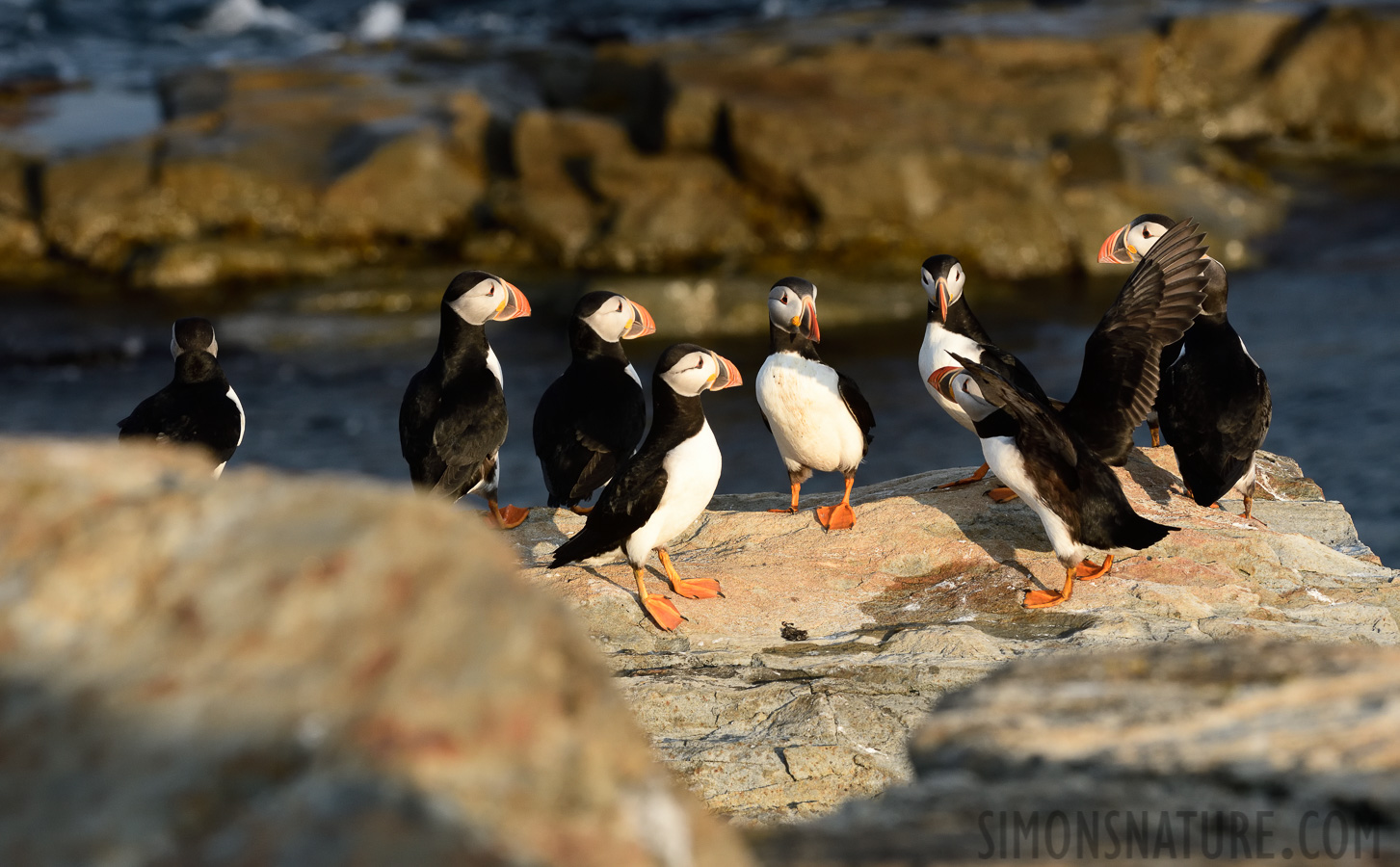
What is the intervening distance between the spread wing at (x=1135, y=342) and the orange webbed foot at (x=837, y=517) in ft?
3.41

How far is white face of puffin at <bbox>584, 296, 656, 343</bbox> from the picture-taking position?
6862mm

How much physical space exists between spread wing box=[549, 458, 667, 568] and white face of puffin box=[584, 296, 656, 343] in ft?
5.59

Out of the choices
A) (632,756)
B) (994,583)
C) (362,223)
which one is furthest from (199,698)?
(362,223)

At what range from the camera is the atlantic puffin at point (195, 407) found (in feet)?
20.9

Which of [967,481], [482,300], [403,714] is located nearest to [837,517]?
[967,481]

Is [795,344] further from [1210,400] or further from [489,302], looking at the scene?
[1210,400]

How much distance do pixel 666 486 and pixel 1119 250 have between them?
285cm

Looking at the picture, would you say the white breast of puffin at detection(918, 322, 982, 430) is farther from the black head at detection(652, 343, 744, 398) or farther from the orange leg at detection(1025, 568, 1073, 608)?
the black head at detection(652, 343, 744, 398)

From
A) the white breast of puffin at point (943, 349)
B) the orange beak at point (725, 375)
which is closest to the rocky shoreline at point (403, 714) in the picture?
the orange beak at point (725, 375)

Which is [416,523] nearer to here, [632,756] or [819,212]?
[632,756]

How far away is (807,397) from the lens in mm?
6094

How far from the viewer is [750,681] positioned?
4.89 metres

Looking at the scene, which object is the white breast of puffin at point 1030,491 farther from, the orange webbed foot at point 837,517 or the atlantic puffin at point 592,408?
the atlantic puffin at point 592,408

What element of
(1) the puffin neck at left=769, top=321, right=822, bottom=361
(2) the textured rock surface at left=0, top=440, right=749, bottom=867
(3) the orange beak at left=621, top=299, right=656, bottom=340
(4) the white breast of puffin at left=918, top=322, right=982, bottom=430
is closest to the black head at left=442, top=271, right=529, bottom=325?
(3) the orange beak at left=621, top=299, right=656, bottom=340
